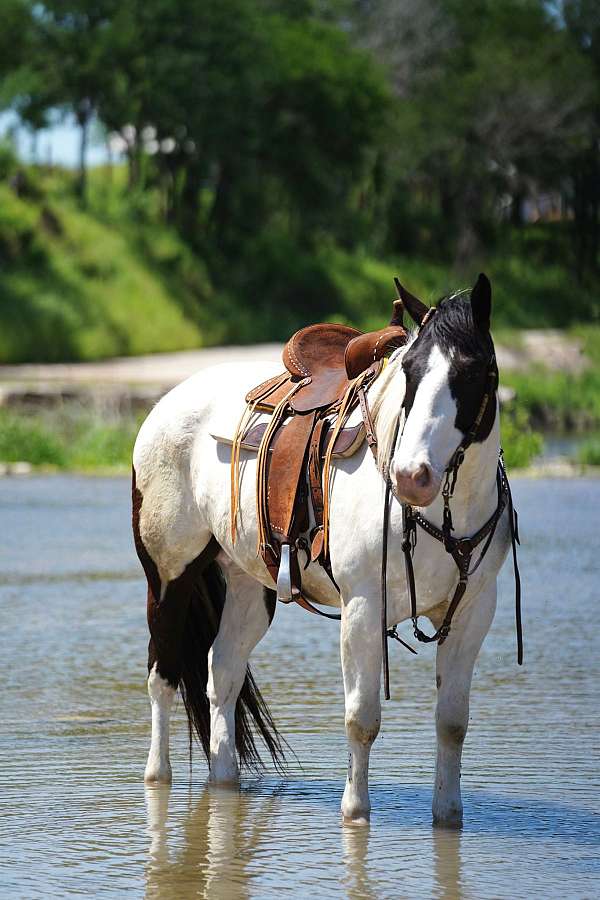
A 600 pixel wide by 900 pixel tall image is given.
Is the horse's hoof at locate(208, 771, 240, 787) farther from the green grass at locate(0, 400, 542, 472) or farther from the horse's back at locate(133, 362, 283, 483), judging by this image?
the green grass at locate(0, 400, 542, 472)

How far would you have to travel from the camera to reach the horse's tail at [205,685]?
646cm

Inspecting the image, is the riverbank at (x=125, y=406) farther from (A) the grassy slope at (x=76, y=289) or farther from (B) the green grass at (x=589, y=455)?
(A) the grassy slope at (x=76, y=289)

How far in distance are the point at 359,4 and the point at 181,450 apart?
228 feet

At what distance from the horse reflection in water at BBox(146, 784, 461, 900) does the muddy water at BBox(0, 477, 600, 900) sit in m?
0.01

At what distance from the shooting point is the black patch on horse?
496 cm

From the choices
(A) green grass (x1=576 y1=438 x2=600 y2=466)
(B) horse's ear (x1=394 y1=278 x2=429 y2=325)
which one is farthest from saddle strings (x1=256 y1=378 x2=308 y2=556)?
(A) green grass (x1=576 y1=438 x2=600 y2=466)

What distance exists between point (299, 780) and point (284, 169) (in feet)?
158

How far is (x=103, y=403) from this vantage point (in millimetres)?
23047

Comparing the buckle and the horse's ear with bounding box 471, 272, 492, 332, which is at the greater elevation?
the horse's ear with bounding box 471, 272, 492, 332

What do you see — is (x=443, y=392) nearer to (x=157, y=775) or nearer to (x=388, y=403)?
(x=388, y=403)

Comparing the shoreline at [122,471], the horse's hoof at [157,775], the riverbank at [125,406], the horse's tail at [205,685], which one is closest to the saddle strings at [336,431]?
the horse's tail at [205,685]

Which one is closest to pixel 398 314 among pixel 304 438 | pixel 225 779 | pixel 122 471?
pixel 304 438

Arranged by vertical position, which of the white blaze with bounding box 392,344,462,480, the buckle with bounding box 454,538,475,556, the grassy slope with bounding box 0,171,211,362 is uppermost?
the grassy slope with bounding box 0,171,211,362

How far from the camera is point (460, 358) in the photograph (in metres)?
4.96
